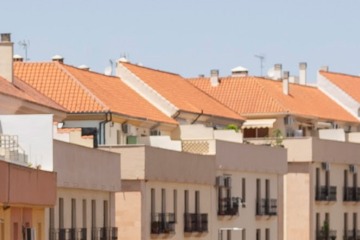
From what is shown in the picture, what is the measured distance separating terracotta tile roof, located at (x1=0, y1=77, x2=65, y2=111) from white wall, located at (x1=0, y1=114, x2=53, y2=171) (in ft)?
29.4

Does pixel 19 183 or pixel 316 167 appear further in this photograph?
pixel 316 167

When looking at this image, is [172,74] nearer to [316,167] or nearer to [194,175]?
[316,167]

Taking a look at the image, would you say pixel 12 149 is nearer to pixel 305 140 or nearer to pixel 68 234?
pixel 68 234

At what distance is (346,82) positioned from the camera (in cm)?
11625

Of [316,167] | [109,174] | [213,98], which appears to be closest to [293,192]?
[316,167]

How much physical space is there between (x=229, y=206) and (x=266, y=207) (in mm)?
5587

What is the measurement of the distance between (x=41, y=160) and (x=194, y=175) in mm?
22209

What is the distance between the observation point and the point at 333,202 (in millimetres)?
95625

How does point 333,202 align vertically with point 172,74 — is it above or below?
below

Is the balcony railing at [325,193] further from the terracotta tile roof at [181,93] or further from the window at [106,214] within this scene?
the window at [106,214]

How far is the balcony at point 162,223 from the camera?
69.9 meters

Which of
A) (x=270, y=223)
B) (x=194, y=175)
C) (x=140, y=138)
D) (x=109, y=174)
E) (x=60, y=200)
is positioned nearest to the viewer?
(x=60, y=200)

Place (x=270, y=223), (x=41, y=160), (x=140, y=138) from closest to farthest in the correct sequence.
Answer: (x=41, y=160) → (x=140, y=138) → (x=270, y=223)

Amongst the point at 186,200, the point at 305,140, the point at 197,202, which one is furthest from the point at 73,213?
the point at 305,140
